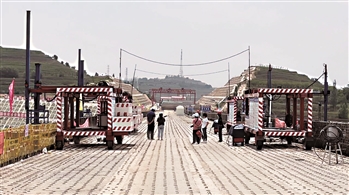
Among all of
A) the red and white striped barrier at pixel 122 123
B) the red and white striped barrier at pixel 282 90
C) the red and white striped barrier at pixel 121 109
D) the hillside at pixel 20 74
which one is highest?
the hillside at pixel 20 74

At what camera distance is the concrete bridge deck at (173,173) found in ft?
39.0

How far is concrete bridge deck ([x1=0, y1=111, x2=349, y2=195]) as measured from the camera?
468 inches

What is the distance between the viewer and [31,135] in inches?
786

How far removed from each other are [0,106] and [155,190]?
2497 inches

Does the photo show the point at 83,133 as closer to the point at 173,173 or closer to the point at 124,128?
the point at 124,128

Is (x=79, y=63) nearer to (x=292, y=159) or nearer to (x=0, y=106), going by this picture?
(x=292, y=159)

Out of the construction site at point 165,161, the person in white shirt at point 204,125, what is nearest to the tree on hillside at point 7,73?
the construction site at point 165,161

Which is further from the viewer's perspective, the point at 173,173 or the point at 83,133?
the point at 83,133

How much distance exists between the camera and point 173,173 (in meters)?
14.8

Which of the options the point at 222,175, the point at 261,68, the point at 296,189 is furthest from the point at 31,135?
the point at 261,68

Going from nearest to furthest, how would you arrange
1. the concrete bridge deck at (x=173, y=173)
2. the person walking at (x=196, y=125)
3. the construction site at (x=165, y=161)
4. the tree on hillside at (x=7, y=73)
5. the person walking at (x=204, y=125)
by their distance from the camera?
1. the concrete bridge deck at (x=173, y=173)
2. the construction site at (x=165, y=161)
3. the person walking at (x=196, y=125)
4. the person walking at (x=204, y=125)
5. the tree on hillside at (x=7, y=73)

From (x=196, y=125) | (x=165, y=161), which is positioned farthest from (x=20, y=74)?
(x=165, y=161)

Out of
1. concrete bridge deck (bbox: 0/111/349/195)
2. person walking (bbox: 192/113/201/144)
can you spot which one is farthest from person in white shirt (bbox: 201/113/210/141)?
concrete bridge deck (bbox: 0/111/349/195)

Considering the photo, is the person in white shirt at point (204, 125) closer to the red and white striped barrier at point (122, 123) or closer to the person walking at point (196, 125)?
the person walking at point (196, 125)
